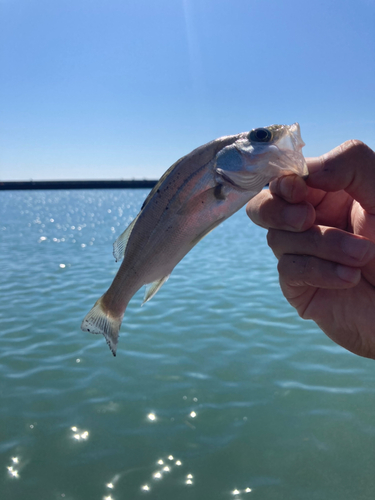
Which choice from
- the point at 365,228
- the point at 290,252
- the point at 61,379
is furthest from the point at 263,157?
the point at 61,379

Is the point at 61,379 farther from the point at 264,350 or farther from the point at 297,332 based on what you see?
the point at 297,332

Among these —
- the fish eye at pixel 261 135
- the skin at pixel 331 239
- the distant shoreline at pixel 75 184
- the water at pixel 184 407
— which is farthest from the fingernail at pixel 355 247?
the distant shoreline at pixel 75 184

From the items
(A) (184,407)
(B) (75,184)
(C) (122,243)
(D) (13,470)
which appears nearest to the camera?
(C) (122,243)

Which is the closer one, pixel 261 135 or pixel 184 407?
pixel 261 135

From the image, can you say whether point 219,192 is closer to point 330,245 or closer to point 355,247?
point 330,245

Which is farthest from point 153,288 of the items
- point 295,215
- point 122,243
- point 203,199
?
point 295,215

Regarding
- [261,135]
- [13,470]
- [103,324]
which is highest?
[261,135]
